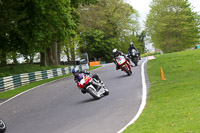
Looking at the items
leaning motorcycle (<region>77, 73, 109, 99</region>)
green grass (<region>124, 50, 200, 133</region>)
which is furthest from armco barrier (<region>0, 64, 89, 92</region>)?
green grass (<region>124, 50, 200, 133</region>)

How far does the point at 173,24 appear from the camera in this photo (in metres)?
74.1

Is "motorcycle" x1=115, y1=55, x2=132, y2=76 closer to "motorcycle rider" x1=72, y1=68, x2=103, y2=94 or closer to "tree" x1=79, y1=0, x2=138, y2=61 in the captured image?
"motorcycle rider" x1=72, y1=68, x2=103, y2=94

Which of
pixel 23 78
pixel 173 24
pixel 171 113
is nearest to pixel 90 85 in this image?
pixel 171 113

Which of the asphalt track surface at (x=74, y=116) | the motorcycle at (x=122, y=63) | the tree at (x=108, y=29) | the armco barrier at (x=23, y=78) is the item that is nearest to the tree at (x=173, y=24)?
the tree at (x=108, y=29)

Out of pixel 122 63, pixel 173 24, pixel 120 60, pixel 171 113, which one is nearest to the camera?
pixel 171 113

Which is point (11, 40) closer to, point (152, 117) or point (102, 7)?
point (152, 117)

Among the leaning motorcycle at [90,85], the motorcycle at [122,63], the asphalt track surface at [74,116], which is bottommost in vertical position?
the asphalt track surface at [74,116]

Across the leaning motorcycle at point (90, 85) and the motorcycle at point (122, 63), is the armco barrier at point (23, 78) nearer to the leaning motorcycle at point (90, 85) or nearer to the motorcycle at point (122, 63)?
the motorcycle at point (122, 63)

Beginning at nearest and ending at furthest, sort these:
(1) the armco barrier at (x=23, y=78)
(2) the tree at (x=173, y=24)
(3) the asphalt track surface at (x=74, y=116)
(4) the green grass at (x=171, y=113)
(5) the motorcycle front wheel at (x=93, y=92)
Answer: (4) the green grass at (x=171, y=113) → (3) the asphalt track surface at (x=74, y=116) → (5) the motorcycle front wheel at (x=93, y=92) → (1) the armco barrier at (x=23, y=78) → (2) the tree at (x=173, y=24)

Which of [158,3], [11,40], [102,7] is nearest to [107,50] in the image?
[102,7]

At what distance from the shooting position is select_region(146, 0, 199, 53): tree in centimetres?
7394

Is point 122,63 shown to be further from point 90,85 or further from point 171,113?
point 171,113

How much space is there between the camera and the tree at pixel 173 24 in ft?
243

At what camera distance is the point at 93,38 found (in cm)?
7356
